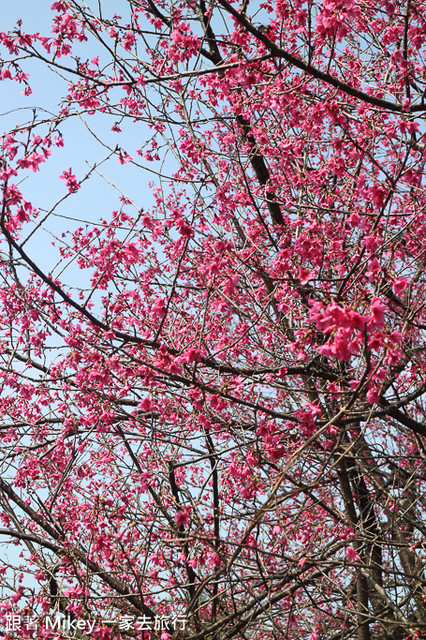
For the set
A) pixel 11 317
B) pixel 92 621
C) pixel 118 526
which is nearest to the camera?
→ pixel 92 621

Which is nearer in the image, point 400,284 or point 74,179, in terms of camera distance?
point 400,284

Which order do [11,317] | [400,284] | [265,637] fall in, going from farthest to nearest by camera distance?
[265,637] < [11,317] < [400,284]

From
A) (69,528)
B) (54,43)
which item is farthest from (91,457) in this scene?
(54,43)

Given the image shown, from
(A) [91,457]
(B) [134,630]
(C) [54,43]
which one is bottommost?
(B) [134,630]

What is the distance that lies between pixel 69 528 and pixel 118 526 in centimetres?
84

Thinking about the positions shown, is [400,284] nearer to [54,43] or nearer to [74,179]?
[74,179]

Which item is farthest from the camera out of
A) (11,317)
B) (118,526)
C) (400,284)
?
(11,317)

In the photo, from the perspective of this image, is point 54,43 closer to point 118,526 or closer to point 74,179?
point 74,179

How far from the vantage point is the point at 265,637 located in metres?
8.36

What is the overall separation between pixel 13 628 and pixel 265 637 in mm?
4343

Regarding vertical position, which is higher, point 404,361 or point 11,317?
point 11,317

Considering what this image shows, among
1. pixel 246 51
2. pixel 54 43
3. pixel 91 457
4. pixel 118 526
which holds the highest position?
pixel 54 43

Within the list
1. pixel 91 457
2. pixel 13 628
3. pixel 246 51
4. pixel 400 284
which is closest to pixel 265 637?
pixel 91 457

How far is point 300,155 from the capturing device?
6.86 metres
